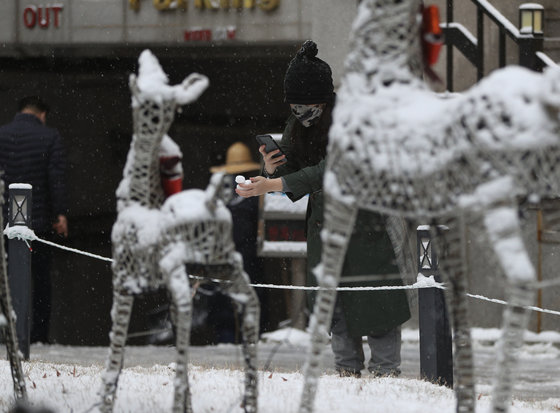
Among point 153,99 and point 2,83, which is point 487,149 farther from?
point 2,83

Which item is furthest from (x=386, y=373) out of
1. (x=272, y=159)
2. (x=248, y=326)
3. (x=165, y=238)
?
(x=165, y=238)

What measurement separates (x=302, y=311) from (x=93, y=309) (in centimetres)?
259

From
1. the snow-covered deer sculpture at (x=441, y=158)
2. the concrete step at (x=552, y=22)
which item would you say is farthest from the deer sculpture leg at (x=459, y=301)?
the concrete step at (x=552, y=22)

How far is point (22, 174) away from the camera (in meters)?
7.77

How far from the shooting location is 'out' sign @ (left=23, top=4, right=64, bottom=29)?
Result: 9.70 metres

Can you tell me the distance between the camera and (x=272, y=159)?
5.00 metres

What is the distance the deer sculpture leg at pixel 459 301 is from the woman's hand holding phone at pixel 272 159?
4.86ft

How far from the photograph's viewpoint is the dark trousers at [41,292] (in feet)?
26.1

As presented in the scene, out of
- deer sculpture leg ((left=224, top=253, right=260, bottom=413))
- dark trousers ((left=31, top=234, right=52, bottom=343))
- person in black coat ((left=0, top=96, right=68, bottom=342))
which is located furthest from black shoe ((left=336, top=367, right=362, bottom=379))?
dark trousers ((left=31, top=234, right=52, bottom=343))

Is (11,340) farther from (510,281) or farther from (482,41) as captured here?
(482,41)

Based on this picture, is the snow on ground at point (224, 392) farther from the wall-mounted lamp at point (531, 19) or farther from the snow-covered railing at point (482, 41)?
the wall-mounted lamp at point (531, 19)

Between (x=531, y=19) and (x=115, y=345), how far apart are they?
573cm

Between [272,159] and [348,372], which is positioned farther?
[348,372]

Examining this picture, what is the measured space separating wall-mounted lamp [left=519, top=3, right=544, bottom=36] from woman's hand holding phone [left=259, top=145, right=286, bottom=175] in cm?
408
